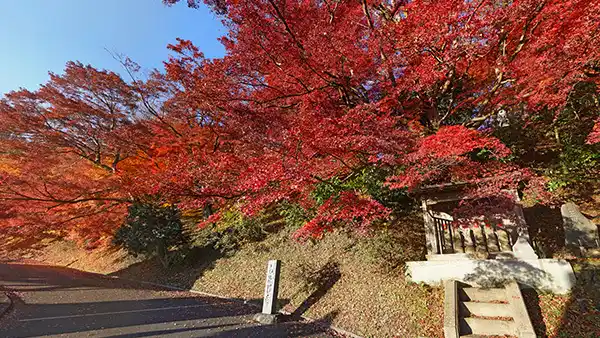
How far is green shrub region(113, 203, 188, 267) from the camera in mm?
10539

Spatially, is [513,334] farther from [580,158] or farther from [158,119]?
[158,119]

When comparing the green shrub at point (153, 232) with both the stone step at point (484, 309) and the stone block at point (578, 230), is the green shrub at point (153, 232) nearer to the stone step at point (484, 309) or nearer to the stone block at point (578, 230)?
the stone step at point (484, 309)

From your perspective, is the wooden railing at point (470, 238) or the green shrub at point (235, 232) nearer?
the wooden railing at point (470, 238)

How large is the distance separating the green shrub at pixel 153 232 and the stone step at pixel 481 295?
9737 millimetres

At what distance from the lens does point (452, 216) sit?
6.80 meters

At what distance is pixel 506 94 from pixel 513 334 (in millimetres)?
5385

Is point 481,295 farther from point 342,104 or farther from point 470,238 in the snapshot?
point 342,104

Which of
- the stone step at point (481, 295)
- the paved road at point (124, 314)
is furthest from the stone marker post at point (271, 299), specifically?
the stone step at point (481, 295)

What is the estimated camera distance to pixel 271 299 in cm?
646

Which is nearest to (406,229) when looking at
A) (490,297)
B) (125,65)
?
(490,297)

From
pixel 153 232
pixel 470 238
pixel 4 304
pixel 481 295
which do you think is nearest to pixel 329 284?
pixel 481 295

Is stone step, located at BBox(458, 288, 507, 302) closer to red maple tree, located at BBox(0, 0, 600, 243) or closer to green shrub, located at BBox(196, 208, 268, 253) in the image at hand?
red maple tree, located at BBox(0, 0, 600, 243)

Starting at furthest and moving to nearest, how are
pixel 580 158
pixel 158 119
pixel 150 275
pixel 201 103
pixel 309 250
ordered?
1. pixel 158 119
2. pixel 150 275
3. pixel 201 103
4. pixel 309 250
5. pixel 580 158

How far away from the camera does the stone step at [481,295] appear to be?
5.14m
